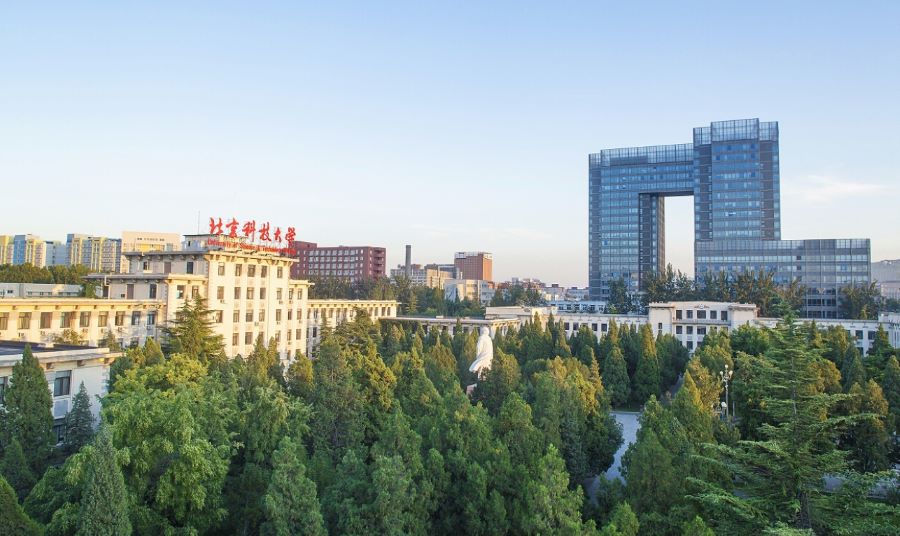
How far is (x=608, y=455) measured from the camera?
86.7ft

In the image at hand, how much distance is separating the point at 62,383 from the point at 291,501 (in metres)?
12.6

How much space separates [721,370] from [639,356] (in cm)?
823

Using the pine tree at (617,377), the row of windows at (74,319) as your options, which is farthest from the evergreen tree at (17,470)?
the pine tree at (617,377)

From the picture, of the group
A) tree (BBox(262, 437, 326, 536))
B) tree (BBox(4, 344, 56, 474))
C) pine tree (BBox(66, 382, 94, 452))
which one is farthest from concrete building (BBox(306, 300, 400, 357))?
tree (BBox(262, 437, 326, 536))

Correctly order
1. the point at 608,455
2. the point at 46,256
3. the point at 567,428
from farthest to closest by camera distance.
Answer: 1. the point at 46,256
2. the point at 608,455
3. the point at 567,428

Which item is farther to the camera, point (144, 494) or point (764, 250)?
point (764, 250)

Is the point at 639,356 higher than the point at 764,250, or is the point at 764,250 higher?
the point at 764,250

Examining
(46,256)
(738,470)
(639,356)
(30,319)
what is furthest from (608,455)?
(46,256)

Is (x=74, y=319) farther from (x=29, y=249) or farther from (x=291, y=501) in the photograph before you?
(x=29, y=249)

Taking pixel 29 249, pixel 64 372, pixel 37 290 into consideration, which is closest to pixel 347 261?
pixel 29 249

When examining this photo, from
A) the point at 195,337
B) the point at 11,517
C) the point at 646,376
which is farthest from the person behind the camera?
the point at 646,376

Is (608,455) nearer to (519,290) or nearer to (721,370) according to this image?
(721,370)

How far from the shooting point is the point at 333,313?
2494 inches

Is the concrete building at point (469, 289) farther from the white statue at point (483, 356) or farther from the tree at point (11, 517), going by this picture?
the tree at point (11, 517)
